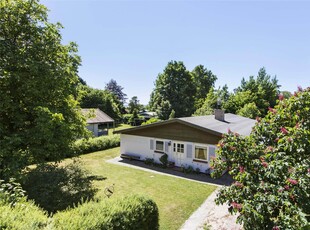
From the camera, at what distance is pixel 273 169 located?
14.4 ft

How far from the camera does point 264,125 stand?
230 inches

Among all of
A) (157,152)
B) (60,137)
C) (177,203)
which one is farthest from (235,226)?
(157,152)

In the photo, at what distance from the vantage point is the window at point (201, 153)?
48.1 feet

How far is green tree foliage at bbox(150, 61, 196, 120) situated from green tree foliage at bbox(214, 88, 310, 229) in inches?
1574

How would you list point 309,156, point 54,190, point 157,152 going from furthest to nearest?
point 157,152 < point 54,190 < point 309,156

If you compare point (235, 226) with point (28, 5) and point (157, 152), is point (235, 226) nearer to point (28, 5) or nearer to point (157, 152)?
point (157, 152)

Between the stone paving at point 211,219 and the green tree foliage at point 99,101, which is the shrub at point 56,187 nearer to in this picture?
the stone paving at point 211,219

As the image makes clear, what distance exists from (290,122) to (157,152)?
40.7 feet

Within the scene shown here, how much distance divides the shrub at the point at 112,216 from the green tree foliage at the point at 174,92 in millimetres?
39514

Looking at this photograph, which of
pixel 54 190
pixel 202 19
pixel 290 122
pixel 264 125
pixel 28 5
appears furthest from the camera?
pixel 202 19

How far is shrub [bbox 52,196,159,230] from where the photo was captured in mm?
4566

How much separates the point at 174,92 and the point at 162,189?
38299mm

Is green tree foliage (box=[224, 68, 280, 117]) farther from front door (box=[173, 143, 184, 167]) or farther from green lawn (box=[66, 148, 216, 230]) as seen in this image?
green lawn (box=[66, 148, 216, 230])

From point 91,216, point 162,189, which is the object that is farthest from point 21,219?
point 162,189
